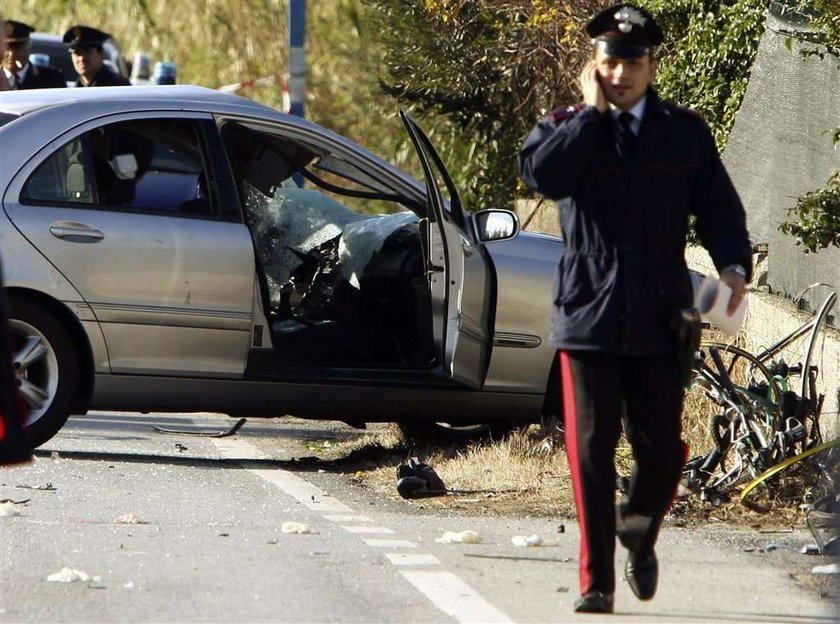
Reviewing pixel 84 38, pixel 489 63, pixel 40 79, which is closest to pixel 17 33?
pixel 40 79

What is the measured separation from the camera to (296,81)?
→ 1430cm

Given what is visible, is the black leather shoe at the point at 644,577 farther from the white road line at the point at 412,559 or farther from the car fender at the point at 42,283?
the car fender at the point at 42,283

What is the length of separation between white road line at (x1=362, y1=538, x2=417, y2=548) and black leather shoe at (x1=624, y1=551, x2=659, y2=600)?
1336mm

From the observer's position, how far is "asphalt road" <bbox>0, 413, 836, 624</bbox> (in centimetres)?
550

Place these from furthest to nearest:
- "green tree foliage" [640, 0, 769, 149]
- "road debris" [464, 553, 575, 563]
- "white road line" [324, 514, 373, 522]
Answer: "green tree foliage" [640, 0, 769, 149]
"white road line" [324, 514, 373, 522]
"road debris" [464, 553, 575, 563]

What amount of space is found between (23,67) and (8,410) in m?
8.29

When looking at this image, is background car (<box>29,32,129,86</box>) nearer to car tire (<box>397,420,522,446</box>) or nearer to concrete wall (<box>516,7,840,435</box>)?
concrete wall (<box>516,7,840,435</box>)

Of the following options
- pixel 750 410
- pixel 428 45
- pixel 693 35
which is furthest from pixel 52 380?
pixel 428 45

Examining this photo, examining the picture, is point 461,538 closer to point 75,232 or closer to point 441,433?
point 75,232

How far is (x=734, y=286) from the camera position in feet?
17.6

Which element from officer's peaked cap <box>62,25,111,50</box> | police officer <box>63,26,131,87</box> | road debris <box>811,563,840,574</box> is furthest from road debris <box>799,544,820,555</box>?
officer's peaked cap <box>62,25,111,50</box>

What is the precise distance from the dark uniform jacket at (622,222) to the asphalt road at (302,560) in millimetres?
879

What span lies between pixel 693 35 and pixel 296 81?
14.3ft

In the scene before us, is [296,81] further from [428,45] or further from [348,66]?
[348,66]
